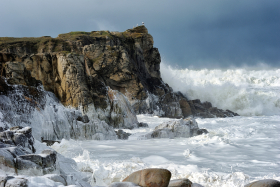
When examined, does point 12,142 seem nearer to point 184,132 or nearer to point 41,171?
point 41,171

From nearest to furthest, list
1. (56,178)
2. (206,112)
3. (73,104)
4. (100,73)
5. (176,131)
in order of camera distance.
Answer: (56,178) < (176,131) < (73,104) < (100,73) < (206,112)

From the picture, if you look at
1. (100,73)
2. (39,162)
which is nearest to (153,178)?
(39,162)

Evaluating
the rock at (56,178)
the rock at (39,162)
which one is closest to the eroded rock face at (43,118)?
the rock at (39,162)

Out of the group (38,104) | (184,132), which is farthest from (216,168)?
(38,104)

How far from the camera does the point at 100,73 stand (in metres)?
23.8

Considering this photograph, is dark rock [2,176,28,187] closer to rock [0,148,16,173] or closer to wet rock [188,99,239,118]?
rock [0,148,16,173]

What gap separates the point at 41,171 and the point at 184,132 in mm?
9146

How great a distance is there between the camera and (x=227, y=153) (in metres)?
7.63

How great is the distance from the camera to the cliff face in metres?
15.0

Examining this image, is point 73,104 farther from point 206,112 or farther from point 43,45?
point 206,112

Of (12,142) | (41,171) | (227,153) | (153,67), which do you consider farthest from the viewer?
(153,67)

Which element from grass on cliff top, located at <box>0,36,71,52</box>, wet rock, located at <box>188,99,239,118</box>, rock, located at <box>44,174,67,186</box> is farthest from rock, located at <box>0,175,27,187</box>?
wet rock, located at <box>188,99,239,118</box>

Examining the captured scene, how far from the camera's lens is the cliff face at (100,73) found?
15.0 meters

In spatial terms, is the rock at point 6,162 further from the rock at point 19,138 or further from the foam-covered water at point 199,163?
the foam-covered water at point 199,163
